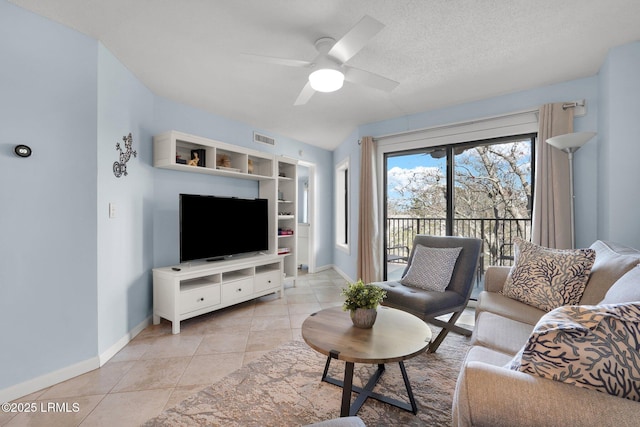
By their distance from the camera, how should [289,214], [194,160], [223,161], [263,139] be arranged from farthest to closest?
1. [289,214]
2. [263,139]
3. [223,161]
4. [194,160]

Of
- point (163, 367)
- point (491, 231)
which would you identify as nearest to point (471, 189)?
point (491, 231)

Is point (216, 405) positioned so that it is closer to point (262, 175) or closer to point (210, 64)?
point (210, 64)

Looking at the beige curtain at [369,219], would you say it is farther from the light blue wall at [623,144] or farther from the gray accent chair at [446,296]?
the light blue wall at [623,144]

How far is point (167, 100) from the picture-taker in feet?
10.6

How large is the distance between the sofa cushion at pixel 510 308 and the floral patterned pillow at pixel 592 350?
110 cm

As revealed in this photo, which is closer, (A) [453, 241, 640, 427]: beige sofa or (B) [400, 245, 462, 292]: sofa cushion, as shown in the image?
(A) [453, 241, 640, 427]: beige sofa

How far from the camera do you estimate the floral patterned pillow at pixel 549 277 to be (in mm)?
1855

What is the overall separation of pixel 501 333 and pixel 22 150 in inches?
118

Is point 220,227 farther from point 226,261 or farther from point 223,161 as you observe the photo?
point 223,161

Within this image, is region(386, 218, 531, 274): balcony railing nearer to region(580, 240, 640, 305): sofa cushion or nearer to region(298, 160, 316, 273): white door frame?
region(580, 240, 640, 305): sofa cushion

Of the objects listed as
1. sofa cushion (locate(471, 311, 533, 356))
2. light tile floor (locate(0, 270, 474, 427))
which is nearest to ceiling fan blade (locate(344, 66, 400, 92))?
sofa cushion (locate(471, 311, 533, 356))

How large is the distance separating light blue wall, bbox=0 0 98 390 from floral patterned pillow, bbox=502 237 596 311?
3.11 metres

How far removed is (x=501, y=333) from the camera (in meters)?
1.57

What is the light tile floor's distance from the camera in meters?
1.65
